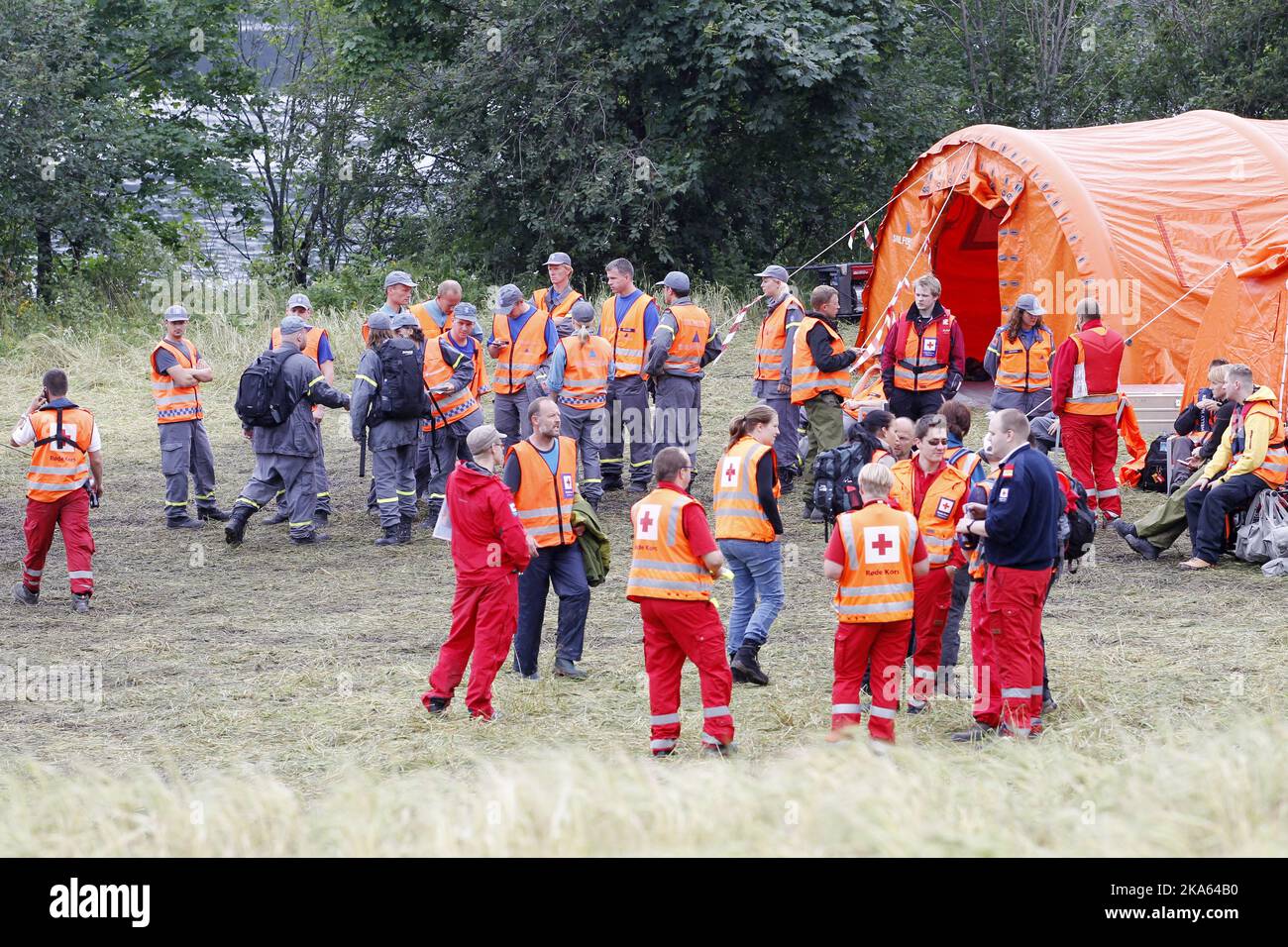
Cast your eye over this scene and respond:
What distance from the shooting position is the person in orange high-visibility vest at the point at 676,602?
7.05 m

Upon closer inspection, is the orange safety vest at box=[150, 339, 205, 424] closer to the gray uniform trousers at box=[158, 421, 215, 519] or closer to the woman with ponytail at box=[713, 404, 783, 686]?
the gray uniform trousers at box=[158, 421, 215, 519]

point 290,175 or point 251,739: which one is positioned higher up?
point 290,175

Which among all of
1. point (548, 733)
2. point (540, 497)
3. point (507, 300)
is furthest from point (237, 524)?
point (548, 733)

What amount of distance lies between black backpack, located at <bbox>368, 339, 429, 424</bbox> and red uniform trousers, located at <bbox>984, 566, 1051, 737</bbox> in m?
6.03

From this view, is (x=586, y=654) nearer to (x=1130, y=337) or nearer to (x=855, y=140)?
(x=1130, y=337)

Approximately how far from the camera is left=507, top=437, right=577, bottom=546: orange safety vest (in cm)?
838

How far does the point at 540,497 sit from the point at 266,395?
171 inches

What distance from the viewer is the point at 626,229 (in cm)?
2469

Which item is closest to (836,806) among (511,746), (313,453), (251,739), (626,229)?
(511,746)

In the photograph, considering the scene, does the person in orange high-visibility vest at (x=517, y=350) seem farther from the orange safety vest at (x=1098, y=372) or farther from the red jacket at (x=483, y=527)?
the red jacket at (x=483, y=527)

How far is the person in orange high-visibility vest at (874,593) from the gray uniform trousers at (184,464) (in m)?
7.52

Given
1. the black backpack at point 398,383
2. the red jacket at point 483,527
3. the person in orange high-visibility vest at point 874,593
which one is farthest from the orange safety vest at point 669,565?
the black backpack at point 398,383

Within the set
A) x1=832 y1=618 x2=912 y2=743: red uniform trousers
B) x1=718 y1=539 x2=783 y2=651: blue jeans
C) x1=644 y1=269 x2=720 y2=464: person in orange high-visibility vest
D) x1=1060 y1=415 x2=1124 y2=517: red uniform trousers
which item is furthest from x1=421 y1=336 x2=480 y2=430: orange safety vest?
x1=832 y1=618 x2=912 y2=743: red uniform trousers
